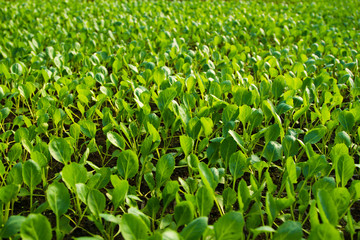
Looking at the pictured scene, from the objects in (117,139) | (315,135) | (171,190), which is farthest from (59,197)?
(315,135)

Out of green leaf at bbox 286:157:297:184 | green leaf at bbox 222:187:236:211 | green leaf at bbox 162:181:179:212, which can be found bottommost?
green leaf at bbox 222:187:236:211

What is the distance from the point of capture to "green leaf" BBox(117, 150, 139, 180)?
136 centimetres

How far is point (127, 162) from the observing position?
1.37m

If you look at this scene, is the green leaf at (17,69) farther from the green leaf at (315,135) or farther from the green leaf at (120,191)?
the green leaf at (315,135)

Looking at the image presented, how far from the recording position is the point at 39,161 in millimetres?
1346

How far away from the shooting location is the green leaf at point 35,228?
38.2 inches

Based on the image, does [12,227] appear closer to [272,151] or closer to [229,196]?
[229,196]

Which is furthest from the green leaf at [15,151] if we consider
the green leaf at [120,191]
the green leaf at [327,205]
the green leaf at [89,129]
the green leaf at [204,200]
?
the green leaf at [327,205]

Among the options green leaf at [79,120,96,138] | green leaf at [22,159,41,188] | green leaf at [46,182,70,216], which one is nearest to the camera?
green leaf at [46,182,70,216]

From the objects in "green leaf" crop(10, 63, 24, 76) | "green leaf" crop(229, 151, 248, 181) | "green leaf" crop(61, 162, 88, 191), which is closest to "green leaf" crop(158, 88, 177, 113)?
"green leaf" crop(229, 151, 248, 181)

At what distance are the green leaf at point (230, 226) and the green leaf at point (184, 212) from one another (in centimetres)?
14

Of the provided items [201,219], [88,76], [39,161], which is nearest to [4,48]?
[88,76]

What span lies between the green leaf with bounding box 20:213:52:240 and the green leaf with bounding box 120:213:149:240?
0.22 m

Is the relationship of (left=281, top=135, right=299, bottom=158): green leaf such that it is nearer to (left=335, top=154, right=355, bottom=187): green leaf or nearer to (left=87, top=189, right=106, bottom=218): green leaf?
(left=335, top=154, right=355, bottom=187): green leaf
